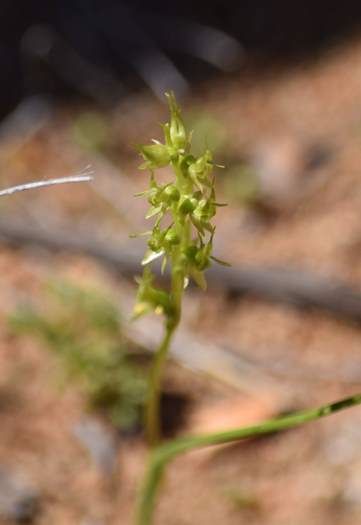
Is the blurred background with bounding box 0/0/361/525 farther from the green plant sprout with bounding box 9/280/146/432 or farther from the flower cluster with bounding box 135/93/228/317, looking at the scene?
the flower cluster with bounding box 135/93/228/317

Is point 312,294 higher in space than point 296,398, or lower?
higher

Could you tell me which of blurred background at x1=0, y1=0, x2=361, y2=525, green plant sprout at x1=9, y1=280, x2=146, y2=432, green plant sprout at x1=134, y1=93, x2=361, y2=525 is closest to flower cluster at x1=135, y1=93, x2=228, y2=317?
green plant sprout at x1=134, y1=93, x2=361, y2=525

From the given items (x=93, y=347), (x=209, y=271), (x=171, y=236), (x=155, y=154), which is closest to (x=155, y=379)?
(x=171, y=236)

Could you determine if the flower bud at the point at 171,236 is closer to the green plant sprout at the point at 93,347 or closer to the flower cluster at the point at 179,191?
the flower cluster at the point at 179,191

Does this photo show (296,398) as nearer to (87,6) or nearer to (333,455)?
(333,455)

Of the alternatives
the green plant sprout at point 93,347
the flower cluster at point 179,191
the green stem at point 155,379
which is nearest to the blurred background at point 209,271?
the green plant sprout at point 93,347

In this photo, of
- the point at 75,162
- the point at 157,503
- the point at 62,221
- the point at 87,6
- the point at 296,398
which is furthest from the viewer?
the point at 87,6

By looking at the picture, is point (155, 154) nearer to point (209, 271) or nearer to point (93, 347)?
point (93, 347)

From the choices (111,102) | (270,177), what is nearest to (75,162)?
(111,102)
